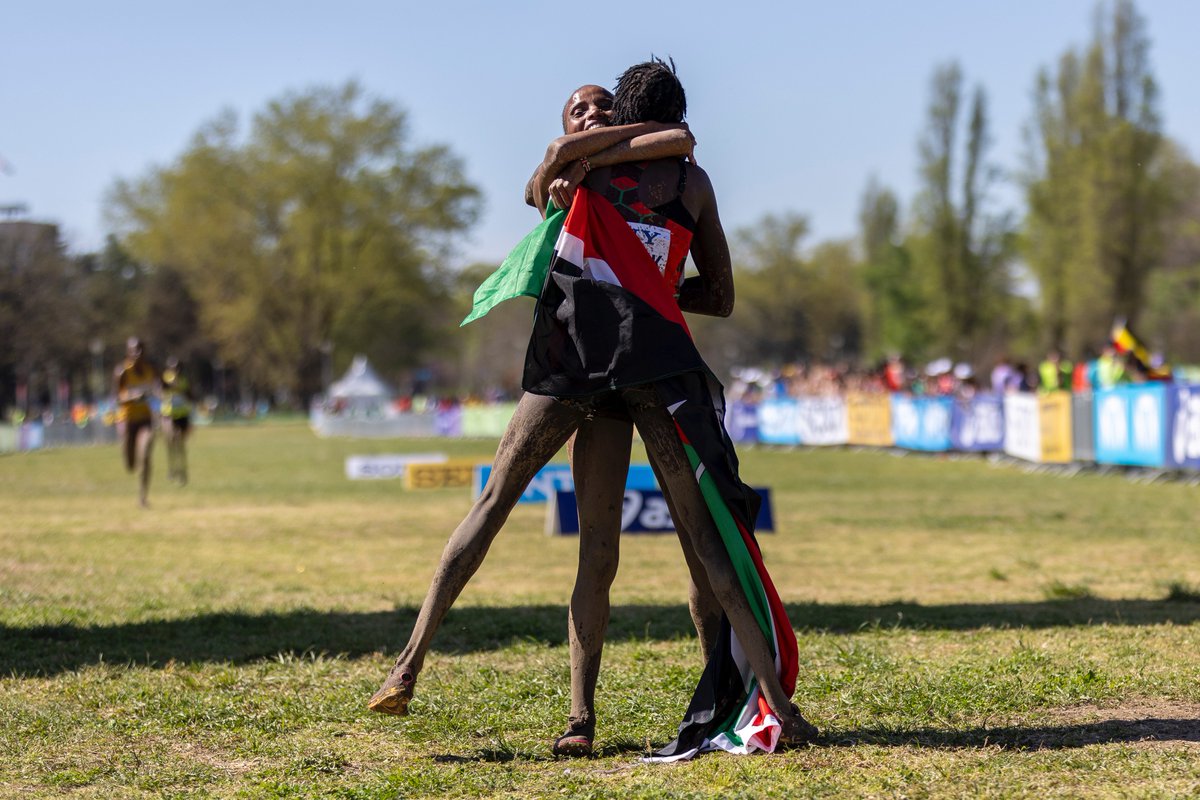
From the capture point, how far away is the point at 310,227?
78750 millimetres

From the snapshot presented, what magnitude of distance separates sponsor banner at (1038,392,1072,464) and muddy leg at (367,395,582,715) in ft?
58.0

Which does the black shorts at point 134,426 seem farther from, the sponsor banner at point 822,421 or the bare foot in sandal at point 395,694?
the sponsor banner at point 822,421

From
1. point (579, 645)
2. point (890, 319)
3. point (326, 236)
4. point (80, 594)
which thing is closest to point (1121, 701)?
point (579, 645)

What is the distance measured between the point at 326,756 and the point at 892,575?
6.03 m

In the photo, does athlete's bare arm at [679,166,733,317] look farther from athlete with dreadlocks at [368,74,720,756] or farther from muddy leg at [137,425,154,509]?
muddy leg at [137,425,154,509]

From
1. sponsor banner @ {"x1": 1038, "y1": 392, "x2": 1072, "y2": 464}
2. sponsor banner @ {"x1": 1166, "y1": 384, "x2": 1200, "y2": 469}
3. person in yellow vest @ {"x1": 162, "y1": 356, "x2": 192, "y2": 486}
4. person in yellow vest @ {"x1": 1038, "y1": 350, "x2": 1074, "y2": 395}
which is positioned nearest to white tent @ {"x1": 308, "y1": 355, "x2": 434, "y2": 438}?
person in yellow vest @ {"x1": 162, "y1": 356, "x2": 192, "y2": 486}

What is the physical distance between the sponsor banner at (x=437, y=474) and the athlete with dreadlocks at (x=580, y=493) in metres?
14.9

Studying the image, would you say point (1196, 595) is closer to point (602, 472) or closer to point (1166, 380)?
point (602, 472)

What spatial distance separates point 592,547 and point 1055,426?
1836cm

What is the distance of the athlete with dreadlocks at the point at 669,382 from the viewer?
4.30 meters

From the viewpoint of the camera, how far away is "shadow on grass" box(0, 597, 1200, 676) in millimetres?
6602

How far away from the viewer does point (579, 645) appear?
15.2ft

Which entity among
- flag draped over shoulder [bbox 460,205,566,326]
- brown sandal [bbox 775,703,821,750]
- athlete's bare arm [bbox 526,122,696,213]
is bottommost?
brown sandal [bbox 775,703,821,750]

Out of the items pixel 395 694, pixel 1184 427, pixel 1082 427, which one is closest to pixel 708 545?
pixel 395 694
